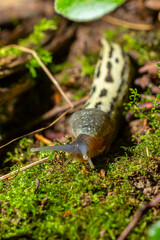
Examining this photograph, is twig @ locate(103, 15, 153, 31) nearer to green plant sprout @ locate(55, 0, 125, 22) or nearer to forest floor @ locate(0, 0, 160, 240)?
forest floor @ locate(0, 0, 160, 240)

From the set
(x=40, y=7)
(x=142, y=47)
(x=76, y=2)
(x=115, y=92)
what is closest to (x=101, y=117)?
(x=115, y=92)

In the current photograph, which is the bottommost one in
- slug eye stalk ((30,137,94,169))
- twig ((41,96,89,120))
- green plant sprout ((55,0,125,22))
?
twig ((41,96,89,120))

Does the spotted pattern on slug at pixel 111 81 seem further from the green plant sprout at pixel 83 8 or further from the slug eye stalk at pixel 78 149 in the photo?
the green plant sprout at pixel 83 8

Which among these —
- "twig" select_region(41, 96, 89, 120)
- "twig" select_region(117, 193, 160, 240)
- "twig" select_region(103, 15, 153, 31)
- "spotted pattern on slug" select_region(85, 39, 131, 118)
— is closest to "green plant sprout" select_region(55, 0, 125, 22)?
"spotted pattern on slug" select_region(85, 39, 131, 118)

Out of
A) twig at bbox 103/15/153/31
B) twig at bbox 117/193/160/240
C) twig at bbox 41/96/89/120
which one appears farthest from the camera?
twig at bbox 103/15/153/31

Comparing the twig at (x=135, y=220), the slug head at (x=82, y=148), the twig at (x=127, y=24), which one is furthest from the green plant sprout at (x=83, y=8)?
the twig at (x=127, y=24)

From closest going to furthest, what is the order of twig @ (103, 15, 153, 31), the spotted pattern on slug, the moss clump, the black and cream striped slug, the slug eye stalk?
1. the moss clump
2. the slug eye stalk
3. the black and cream striped slug
4. the spotted pattern on slug
5. twig @ (103, 15, 153, 31)

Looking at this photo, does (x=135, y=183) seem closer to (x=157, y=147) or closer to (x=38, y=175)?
(x=157, y=147)

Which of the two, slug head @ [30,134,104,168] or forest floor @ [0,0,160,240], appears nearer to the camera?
forest floor @ [0,0,160,240]
